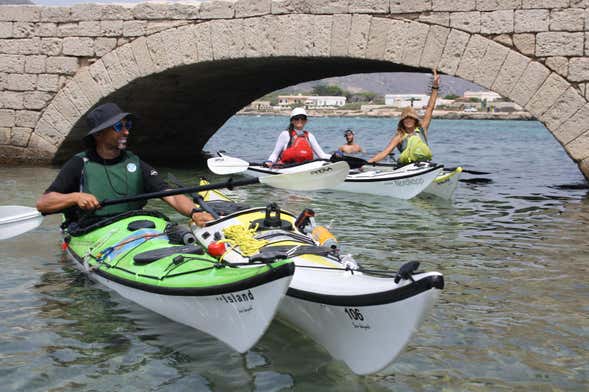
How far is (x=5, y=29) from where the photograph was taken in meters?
11.6

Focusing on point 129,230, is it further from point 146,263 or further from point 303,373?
point 303,373

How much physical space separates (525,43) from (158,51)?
509 cm

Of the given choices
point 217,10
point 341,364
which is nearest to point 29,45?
point 217,10

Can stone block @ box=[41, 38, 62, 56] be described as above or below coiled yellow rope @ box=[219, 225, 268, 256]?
above

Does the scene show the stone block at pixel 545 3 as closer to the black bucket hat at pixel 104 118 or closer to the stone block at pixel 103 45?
the black bucket hat at pixel 104 118

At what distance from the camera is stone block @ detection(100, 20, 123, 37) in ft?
35.8

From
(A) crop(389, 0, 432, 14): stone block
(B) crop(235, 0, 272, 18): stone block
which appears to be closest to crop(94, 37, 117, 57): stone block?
(B) crop(235, 0, 272, 18): stone block

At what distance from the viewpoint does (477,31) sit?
9.00 m

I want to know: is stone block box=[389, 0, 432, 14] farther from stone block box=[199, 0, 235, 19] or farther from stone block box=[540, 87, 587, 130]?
stone block box=[199, 0, 235, 19]

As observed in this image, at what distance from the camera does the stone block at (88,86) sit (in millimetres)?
11234

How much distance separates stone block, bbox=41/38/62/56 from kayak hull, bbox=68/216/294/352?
7.78 meters

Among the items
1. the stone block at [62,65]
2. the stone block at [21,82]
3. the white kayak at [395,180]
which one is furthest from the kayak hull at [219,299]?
the stone block at [21,82]

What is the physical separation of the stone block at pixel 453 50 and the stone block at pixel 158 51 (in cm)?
398

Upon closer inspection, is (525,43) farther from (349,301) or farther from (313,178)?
(349,301)
